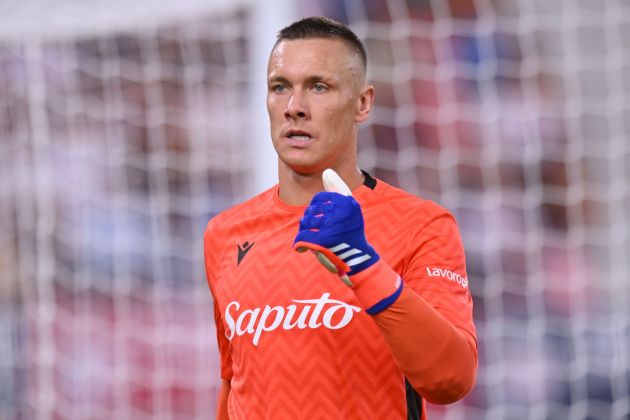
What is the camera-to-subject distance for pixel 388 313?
1663mm

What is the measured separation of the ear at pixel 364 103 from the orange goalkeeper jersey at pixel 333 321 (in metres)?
0.16

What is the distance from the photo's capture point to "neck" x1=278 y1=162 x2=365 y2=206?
2.13 meters

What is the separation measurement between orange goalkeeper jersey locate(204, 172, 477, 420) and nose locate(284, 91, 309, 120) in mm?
230

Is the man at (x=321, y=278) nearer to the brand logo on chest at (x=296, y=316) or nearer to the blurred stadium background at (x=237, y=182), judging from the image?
the brand logo on chest at (x=296, y=316)

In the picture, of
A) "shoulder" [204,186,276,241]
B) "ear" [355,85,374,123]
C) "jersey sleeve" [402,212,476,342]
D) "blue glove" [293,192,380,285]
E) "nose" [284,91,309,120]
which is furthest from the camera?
"shoulder" [204,186,276,241]

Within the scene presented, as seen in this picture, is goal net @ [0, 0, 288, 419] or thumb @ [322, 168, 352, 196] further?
goal net @ [0, 0, 288, 419]

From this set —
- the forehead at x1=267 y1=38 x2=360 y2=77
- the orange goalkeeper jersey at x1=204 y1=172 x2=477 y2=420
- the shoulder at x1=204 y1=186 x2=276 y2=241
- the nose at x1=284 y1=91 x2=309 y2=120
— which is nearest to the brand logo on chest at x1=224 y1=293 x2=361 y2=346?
the orange goalkeeper jersey at x1=204 y1=172 x2=477 y2=420

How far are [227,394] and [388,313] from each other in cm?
78

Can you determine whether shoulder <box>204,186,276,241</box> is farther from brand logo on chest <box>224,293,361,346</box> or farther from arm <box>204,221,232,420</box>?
brand logo on chest <box>224,293,361,346</box>

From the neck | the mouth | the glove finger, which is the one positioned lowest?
the glove finger

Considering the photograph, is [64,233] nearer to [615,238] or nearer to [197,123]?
[197,123]

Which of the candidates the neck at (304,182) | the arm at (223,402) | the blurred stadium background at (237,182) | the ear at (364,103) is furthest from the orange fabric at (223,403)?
the blurred stadium background at (237,182)

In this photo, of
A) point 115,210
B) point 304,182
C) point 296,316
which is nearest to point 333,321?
point 296,316

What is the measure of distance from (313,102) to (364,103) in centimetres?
17
